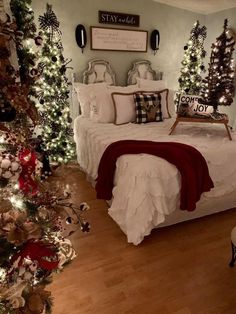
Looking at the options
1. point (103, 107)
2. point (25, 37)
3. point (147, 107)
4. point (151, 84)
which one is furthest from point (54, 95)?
point (151, 84)

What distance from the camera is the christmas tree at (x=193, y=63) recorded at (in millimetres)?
4520

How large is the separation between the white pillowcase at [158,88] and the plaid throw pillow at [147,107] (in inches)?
9.3

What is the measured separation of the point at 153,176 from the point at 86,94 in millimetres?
1978

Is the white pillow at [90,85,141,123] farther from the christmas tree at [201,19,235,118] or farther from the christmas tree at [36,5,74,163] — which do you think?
the christmas tree at [201,19,235,118]

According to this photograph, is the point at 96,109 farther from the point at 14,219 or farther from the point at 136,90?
the point at 14,219

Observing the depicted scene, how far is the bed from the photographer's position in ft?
7.06

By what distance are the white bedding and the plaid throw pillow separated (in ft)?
0.72

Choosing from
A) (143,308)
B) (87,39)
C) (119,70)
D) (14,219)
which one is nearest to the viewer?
(14,219)

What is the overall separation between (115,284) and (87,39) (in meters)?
3.37

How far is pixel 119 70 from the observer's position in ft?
13.7

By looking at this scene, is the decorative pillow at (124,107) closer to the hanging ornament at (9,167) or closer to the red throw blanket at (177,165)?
the red throw blanket at (177,165)

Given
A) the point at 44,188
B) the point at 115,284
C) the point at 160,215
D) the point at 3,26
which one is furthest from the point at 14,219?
the point at 160,215

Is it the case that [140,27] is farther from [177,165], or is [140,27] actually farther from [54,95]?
[177,165]

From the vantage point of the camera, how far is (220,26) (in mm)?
4449
